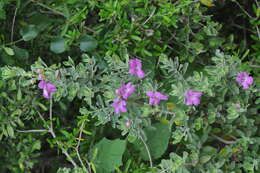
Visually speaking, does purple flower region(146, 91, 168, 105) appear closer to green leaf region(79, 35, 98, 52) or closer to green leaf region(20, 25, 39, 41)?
green leaf region(79, 35, 98, 52)

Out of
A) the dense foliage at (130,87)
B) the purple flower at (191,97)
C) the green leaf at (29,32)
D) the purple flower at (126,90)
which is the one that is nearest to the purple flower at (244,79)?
the dense foliage at (130,87)

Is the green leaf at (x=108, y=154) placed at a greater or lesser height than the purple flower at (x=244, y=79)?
lesser

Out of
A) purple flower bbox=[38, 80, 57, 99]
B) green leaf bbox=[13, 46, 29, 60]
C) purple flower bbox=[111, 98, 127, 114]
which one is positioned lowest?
purple flower bbox=[111, 98, 127, 114]

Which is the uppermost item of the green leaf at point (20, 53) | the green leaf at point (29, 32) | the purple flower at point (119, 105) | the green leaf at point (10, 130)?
the green leaf at point (29, 32)

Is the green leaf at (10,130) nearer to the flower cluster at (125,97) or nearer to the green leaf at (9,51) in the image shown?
the green leaf at (9,51)

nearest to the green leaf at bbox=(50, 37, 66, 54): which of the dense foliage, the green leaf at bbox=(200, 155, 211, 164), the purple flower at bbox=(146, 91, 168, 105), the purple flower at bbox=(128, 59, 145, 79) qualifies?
the dense foliage

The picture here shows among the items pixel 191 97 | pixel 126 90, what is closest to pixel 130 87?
pixel 126 90

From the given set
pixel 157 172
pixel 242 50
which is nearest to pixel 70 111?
pixel 157 172
